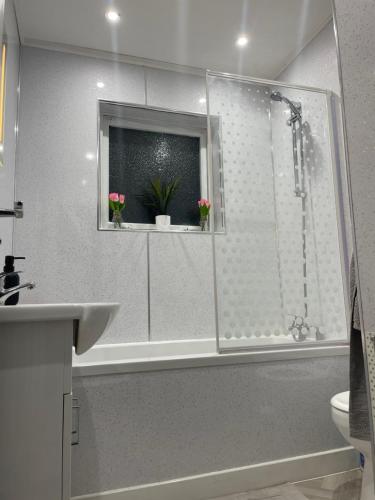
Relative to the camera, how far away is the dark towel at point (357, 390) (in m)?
1.04

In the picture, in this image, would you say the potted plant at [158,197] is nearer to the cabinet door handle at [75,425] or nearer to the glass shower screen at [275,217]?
the glass shower screen at [275,217]

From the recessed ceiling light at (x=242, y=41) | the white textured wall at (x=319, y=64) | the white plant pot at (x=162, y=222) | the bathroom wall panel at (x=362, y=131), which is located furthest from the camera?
the white plant pot at (x=162, y=222)

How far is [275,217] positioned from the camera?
6.98 feet

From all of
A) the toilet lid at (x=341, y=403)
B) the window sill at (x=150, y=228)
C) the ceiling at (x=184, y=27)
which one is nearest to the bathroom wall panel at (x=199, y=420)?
the toilet lid at (x=341, y=403)

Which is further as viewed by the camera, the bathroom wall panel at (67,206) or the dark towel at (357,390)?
the bathroom wall panel at (67,206)

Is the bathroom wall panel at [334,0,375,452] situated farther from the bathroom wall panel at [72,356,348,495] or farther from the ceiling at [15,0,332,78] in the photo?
the ceiling at [15,0,332,78]

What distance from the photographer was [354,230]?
660mm

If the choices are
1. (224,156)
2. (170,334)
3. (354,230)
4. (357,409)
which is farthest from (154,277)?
(354,230)

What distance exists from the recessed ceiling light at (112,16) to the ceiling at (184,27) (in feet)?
Result: 0.09

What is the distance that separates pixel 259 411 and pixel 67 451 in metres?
1.04

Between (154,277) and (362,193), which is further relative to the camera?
(154,277)

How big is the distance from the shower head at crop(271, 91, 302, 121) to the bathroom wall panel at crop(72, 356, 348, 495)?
4.81 ft

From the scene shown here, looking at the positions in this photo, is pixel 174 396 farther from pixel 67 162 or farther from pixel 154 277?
pixel 67 162

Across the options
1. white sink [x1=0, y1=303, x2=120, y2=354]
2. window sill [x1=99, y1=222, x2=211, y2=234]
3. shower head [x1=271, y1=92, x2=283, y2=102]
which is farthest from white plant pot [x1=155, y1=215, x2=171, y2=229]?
white sink [x1=0, y1=303, x2=120, y2=354]
